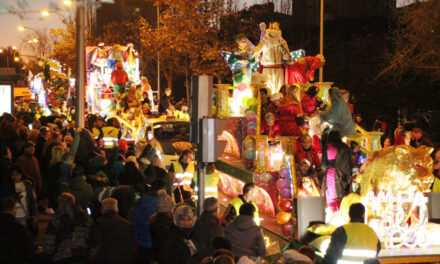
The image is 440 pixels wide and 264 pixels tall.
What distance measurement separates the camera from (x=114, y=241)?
725cm

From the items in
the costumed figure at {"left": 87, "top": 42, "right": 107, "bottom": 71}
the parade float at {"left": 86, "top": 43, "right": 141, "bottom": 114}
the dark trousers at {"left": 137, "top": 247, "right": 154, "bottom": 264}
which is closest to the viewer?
the dark trousers at {"left": 137, "top": 247, "right": 154, "bottom": 264}

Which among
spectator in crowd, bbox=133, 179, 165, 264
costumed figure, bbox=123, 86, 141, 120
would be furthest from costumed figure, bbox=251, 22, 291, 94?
costumed figure, bbox=123, 86, 141, 120

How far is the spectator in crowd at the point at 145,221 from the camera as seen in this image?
795cm

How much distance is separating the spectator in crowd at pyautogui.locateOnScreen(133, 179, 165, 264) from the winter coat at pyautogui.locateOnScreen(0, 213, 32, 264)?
62.0 inches

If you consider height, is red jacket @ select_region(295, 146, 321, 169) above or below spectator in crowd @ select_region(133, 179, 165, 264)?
above

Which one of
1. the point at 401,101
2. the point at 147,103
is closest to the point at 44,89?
the point at 147,103

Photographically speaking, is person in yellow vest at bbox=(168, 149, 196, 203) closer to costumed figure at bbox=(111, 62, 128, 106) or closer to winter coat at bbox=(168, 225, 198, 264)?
winter coat at bbox=(168, 225, 198, 264)

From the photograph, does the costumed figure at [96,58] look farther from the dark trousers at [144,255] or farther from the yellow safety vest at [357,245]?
the yellow safety vest at [357,245]

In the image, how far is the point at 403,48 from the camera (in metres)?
22.4

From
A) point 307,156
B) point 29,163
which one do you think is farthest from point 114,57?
point 307,156

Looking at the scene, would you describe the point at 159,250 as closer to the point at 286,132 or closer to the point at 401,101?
the point at 286,132

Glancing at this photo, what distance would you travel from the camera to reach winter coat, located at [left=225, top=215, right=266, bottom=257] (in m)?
7.41

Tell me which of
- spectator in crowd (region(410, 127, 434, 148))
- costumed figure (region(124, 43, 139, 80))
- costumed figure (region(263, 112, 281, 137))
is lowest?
spectator in crowd (region(410, 127, 434, 148))

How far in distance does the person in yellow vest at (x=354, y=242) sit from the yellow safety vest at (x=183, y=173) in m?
4.95
